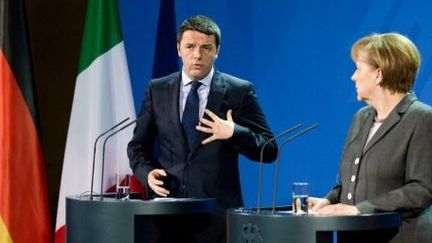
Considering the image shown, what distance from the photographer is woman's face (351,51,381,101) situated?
3.04 metres

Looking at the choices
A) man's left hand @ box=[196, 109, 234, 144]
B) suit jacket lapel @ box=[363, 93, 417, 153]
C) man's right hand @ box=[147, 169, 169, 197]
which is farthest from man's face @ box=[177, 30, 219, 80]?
suit jacket lapel @ box=[363, 93, 417, 153]

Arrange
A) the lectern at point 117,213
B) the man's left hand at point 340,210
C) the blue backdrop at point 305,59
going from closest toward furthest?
the man's left hand at point 340,210 → the lectern at point 117,213 → the blue backdrop at point 305,59

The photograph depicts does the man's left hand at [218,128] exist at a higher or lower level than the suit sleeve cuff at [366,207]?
higher

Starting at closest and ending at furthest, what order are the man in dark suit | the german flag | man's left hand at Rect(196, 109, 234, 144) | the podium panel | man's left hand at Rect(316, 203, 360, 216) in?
Result: the podium panel, man's left hand at Rect(316, 203, 360, 216), man's left hand at Rect(196, 109, 234, 144), the man in dark suit, the german flag

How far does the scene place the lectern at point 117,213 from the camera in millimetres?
3160

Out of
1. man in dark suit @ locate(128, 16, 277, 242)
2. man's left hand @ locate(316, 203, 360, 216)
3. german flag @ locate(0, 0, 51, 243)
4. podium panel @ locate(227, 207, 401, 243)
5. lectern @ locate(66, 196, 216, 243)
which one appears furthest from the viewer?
german flag @ locate(0, 0, 51, 243)

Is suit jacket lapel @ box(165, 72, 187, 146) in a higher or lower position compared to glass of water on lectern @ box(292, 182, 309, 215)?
higher

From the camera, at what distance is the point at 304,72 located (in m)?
4.36

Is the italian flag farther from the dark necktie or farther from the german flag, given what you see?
the dark necktie

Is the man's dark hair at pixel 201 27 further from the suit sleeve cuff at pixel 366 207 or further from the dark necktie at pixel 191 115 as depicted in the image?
the suit sleeve cuff at pixel 366 207

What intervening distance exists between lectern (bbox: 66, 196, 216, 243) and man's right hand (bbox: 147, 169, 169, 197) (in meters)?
0.20

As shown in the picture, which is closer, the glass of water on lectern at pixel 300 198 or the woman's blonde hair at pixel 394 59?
the glass of water on lectern at pixel 300 198

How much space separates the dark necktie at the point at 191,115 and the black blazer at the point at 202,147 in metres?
0.03

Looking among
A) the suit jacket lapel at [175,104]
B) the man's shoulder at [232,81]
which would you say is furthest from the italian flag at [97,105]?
the man's shoulder at [232,81]
